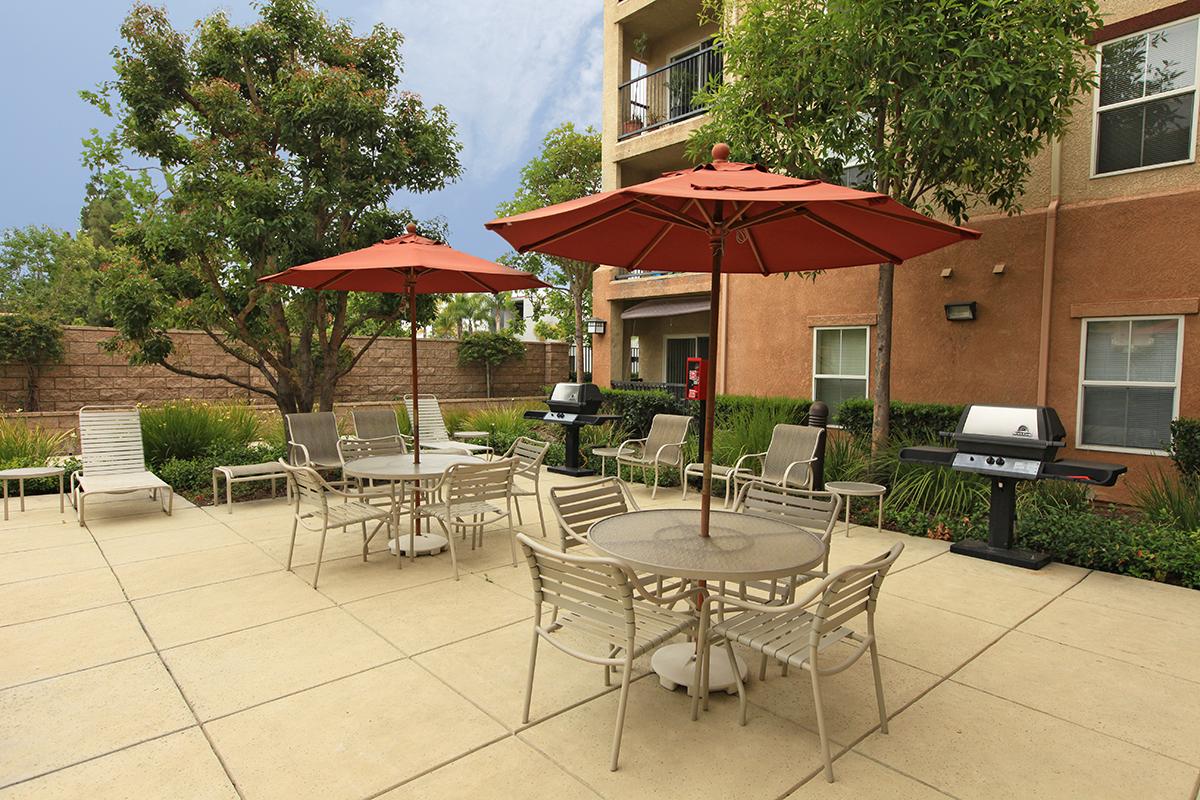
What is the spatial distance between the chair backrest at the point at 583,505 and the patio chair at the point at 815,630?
3.25 feet

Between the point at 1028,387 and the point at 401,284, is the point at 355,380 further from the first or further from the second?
the point at 1028,387

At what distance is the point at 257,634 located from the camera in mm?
3922

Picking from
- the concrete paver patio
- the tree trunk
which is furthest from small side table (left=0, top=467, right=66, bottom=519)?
the tree trunk

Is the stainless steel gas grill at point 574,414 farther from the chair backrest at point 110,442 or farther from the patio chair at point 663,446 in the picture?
the chair backrest at point 110,442

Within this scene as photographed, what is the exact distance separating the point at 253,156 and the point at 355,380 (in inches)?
342

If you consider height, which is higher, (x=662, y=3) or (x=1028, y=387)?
(x=662, y=3)

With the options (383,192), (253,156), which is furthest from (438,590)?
(253,156)

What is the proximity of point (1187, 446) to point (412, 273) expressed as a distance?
7.87m

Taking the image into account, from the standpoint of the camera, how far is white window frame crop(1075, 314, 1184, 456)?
279 inches

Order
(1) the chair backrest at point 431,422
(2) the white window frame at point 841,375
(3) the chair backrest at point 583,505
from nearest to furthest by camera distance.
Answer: (3) the chair backrest at point 583,505 → (2) the white window frame at point 841,375 → (1) the chair backrest at point 431,422

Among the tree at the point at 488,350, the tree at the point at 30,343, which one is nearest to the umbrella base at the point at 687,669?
the tree at the point at 30,343

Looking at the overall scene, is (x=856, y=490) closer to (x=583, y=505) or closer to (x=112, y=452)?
(x=583, y=505)

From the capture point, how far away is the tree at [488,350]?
19.3 m

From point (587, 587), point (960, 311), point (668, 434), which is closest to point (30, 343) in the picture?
point (668, 434)
